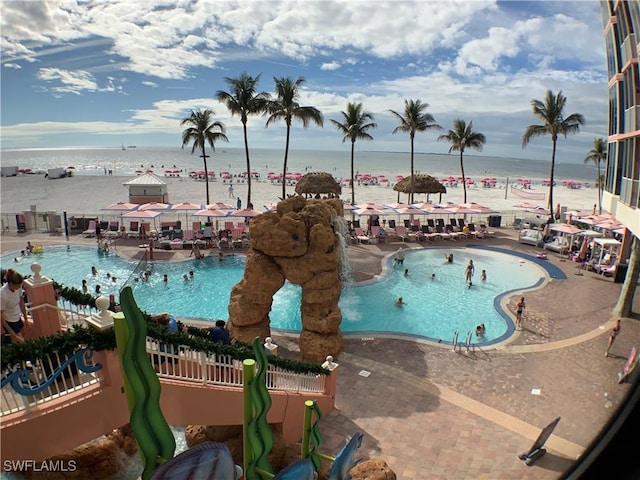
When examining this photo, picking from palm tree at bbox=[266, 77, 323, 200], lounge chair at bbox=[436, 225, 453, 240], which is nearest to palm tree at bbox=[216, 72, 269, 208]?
palm tree at bbox=[266, 77, 323, 200]

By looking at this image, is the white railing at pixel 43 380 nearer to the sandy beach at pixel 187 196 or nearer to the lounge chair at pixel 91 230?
the lounge chair at pixel 91 230

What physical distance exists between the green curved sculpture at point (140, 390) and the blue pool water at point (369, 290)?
35.6 ft

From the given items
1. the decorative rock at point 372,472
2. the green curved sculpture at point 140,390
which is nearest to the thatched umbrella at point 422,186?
the decorative rock at point 372,472

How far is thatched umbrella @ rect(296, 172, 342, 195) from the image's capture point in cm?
3375

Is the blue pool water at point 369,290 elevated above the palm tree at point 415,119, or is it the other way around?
the palm tree at point 415,119

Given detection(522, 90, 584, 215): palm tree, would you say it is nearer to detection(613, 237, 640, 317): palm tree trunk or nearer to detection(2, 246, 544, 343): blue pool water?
detection(2, 246, 544, 343): blue pool water

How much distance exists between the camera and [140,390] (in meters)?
4.47

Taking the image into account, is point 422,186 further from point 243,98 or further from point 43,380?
point 43,380

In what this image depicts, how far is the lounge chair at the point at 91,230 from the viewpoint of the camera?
26.5 m

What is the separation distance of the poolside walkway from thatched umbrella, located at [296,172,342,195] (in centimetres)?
1919

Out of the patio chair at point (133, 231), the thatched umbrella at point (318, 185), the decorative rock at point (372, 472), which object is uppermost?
the thatched umbrella at point (318, 185)

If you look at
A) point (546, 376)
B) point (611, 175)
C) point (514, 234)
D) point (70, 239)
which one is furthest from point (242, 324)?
point (514, 234)

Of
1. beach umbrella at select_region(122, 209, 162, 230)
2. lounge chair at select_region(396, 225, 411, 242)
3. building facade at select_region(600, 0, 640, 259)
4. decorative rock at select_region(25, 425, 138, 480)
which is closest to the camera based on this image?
decorative rock at select_region(25, 425, 138, 480)

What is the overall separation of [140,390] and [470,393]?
361 inches
